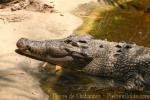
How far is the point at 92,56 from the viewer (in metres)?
6.65

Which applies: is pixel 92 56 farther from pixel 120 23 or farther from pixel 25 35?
pixel 120 23

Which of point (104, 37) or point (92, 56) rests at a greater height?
point (92, 56)

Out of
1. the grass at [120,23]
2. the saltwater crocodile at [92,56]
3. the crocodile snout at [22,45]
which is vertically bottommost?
the grass at [120,23]

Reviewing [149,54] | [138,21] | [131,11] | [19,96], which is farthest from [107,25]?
[19,96]

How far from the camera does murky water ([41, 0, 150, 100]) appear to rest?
586 centimetres

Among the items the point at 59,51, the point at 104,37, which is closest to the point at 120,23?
the point at 104,37

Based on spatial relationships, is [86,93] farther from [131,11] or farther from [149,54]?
[131,11]

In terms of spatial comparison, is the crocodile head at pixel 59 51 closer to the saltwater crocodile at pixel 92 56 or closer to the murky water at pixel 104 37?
the saltwater crocodile at pixel 92 56

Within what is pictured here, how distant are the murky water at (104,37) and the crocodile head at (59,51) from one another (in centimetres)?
18

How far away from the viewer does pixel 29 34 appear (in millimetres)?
7695

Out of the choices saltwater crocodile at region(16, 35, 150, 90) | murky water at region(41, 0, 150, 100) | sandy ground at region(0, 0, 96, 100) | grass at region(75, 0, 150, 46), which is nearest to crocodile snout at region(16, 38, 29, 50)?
saltwater crocodile at region(16, 35, 150, 90)

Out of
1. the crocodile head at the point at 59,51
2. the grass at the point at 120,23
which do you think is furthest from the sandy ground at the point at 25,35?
the grass at the point at 120,23

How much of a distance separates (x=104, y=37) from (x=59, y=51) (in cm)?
171

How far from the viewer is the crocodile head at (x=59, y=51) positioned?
652 cm
